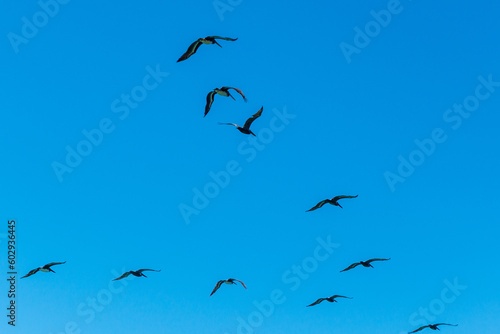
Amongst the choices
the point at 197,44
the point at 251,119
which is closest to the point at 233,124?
the point at 251,119

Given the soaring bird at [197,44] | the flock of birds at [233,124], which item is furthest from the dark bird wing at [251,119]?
the soaring bird at [197,44]

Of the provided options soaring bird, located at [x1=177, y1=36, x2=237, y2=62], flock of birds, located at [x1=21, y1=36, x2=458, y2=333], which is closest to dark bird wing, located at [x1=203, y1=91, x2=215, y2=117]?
flock of birds, located at [x1=21, y1=36, x2=458, y2=333]

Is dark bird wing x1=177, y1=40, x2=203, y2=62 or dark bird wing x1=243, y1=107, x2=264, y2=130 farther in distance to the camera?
dark bird wing x1=243, y1=107, x2=264, y2=130

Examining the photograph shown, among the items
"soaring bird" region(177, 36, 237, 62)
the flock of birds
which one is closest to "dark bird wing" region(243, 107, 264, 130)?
the flock of birds

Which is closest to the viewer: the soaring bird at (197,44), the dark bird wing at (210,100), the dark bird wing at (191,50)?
the dark bird wing at (191,50)

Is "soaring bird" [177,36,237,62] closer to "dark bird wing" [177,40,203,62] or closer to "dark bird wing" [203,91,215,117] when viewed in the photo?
"dark bird wing" [177,40,203,62]

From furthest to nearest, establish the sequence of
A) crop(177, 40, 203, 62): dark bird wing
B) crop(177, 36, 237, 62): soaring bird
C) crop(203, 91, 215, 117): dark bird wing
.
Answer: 1. crop(203, 91, 215, 117): dark bird wing
2. crop(177, 36, 237, 62): soaring bird
3. crop(177, 40, 203, 62): dark bird wing

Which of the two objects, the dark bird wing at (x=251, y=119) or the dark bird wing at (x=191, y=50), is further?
the dark bird wing at (x=251, y=119)

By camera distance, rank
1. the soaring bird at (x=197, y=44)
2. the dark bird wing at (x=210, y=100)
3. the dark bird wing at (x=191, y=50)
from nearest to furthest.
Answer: the dark bird wing at (x=191, y=50) → the soaring bird at (x=197, y=44) → the dark bird wing at (x=210, y=100)

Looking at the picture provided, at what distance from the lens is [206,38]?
112ft

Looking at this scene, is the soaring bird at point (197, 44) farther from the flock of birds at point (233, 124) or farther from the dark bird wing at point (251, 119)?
the dark bird wing at point (251, 119)

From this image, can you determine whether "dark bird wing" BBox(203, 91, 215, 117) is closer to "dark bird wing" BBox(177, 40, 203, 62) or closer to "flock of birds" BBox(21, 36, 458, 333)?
"flock of birds" BBox(21, 36, 458, 333)

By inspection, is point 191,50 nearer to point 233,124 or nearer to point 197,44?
point 197,44

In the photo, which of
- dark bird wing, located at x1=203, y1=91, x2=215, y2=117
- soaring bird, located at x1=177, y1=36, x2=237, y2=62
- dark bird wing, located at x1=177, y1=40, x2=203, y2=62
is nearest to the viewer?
dark bird wing, located at x1=177, y1=40, x2=203, y2=62
